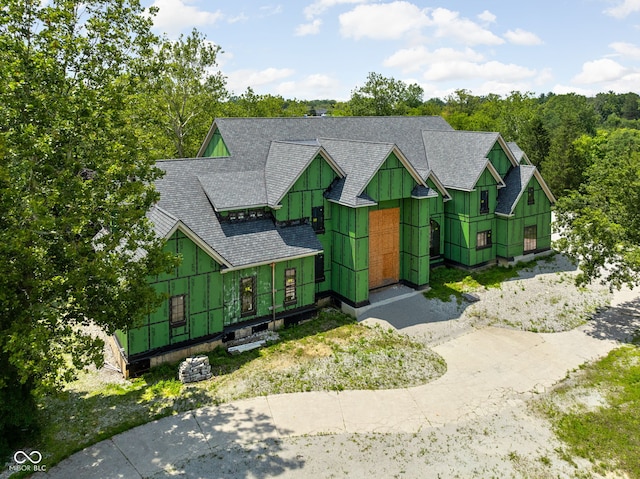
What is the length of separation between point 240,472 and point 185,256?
30.3 feet

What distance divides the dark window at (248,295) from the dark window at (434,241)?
1443cm

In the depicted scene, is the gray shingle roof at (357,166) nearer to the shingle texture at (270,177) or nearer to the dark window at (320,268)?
the shingle texture at (270,177)

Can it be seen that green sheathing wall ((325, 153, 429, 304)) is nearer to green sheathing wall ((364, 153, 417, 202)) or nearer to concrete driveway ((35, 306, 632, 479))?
green sheathing wall ((364, 153, 417, 202))

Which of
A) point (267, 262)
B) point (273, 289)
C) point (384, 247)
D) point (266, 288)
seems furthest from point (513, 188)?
point (266, 288)

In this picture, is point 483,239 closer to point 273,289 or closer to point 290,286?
point 290,286

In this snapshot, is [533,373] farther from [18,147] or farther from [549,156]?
[549,156]

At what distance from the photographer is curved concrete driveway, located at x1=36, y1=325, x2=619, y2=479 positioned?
1408 cm

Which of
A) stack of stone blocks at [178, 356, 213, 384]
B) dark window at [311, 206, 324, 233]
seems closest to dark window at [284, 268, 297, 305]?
dark window at [311, 206, 324, 233]

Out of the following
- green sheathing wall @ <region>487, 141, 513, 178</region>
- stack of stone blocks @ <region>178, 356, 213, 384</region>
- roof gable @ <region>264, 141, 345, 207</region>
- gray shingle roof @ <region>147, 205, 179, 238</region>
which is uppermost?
green sheathing wall @ <region>487, 141, 513, 178</region>

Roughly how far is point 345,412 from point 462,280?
1574 cm

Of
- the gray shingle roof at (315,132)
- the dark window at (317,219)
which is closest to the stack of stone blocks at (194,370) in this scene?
the dark window at (317,219)

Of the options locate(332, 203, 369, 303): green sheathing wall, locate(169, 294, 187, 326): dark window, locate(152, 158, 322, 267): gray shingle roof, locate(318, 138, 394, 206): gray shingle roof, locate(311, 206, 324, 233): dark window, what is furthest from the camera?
locate(311, 206, 324, 233): dark window

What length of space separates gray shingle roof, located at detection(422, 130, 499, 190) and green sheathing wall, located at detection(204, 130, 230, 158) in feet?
48.4

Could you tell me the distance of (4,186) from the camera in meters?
12.5
